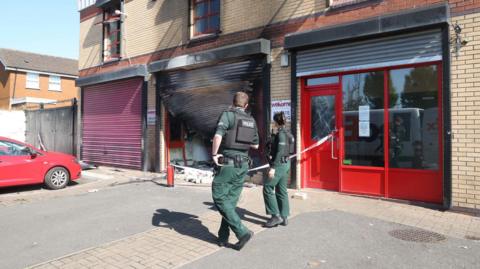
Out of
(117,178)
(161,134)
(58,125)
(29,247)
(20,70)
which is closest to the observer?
(29,247)

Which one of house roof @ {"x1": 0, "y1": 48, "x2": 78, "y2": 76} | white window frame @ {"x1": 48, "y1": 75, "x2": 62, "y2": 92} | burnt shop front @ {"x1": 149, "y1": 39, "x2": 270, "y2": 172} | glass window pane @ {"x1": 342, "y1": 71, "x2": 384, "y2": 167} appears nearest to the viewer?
glass window pane @ {"x1": 342, "y1": 71, "x2": 384, "y2": 167}

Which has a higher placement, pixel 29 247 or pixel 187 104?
pixel 187 104

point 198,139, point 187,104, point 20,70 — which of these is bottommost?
point 198,139

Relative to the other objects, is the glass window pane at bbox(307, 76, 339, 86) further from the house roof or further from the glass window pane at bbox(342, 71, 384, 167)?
the house roof

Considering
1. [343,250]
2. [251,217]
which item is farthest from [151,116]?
[343,250]

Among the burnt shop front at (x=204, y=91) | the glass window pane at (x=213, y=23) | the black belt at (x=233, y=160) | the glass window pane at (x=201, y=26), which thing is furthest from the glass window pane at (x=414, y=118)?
the glass window pane at (x=201, y=26)

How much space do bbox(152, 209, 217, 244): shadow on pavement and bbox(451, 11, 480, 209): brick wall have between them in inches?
167

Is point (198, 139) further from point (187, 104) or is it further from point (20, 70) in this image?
point (20, 70)

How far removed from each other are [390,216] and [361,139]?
194cm

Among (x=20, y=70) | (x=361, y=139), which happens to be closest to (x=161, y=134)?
(x=361, y=139)

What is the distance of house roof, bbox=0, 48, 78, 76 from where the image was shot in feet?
99.4

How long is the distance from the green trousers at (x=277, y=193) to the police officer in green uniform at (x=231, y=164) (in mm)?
855

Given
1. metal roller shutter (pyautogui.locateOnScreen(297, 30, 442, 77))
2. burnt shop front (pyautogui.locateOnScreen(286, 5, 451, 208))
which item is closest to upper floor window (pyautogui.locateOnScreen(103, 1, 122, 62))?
burnt shop front (pyautogui.locateOnScreen(286, 5, 451, 208))

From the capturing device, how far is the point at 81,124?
610 inches
